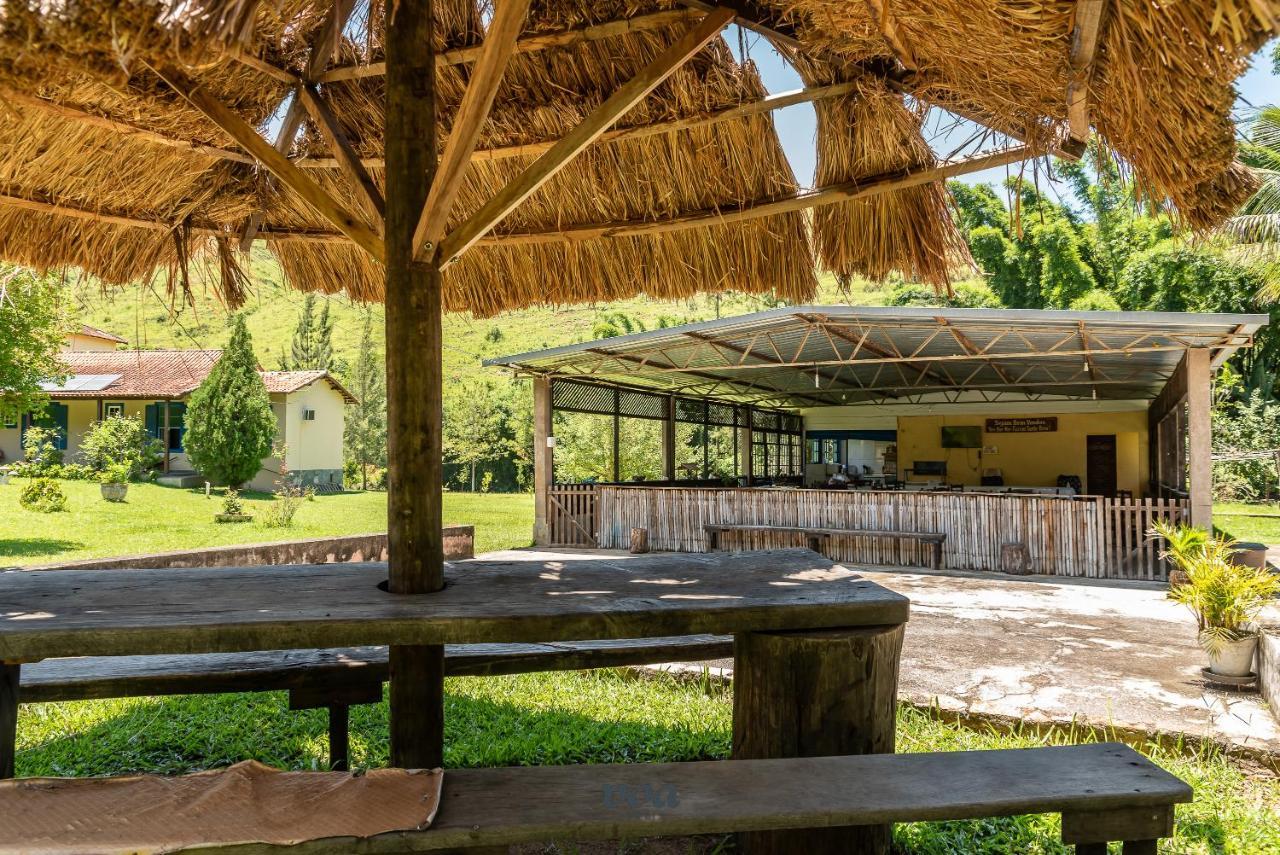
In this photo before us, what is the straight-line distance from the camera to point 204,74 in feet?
11.4

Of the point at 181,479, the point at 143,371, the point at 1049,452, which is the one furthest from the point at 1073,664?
the point at 143,371

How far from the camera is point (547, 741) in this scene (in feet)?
14.0

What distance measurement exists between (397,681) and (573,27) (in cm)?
294

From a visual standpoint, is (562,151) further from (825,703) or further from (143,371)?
(143,371)

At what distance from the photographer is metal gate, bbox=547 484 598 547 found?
14867 millimetres

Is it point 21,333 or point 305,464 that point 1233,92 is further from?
point 305,464

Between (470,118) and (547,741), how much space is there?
3.17m

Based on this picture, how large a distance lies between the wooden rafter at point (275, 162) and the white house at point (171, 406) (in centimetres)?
2506

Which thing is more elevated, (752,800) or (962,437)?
(962,437)

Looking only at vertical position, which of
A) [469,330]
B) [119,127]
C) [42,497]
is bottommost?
[42,497]

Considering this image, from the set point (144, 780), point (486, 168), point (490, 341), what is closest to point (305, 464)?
point (486, 168)

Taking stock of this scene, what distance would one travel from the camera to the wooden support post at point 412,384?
2762mm

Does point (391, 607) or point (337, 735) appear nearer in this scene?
point (391, 607)

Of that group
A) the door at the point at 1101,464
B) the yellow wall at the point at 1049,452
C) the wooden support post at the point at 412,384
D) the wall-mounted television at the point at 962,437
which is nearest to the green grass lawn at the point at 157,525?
the wooden support post at the point at 412,384
